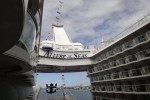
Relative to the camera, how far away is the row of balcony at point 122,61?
2494cm

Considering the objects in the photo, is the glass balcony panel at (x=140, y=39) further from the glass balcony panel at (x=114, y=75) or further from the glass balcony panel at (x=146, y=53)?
the glass balcony panel at (x=114, y=75)

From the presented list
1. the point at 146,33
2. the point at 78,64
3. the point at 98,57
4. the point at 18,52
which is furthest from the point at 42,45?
the point at 18,52

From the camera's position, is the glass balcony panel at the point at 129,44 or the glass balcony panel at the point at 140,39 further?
the glass balcony panel at the point at 129,44

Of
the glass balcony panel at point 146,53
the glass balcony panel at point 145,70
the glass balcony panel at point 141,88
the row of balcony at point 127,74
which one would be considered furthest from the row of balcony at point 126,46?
the glass balcony panel at point 141,88

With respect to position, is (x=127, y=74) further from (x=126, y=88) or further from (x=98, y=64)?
(x=98, y=64)

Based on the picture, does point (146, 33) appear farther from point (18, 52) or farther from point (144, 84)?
point (18, 52)

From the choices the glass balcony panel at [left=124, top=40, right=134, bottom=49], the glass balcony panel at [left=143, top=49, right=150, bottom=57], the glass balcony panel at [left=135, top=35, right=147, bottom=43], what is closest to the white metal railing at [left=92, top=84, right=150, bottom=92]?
the glass balcony panel at [left=143, top=49, right=150, bottom=57]

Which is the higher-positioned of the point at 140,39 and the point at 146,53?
Answer: the point at 140,39

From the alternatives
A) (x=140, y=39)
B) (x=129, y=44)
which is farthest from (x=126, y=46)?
(x=140, y=39)

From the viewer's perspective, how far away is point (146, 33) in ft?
79.6

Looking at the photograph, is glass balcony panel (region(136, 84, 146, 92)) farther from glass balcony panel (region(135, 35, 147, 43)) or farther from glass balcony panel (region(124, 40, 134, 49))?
glass balcony panel (region(135, 35, 147, 43))

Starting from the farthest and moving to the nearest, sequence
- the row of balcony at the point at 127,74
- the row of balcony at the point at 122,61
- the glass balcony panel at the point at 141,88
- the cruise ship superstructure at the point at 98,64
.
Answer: the row of balcony at the point at 122,61 < the glass balcony panel at the point at 141,88 < the row of balcony at the point at 127,74 < the cruise ship superstructure at the point at 98,64

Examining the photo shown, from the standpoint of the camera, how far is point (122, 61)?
30375 mm

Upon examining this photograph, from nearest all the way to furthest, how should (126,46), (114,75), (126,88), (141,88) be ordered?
(141,88)
(126,88)
(126,46)
(114,75)
